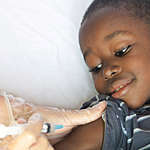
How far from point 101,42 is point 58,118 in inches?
14.9

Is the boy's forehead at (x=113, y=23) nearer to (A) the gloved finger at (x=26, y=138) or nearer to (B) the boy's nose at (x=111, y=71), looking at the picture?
(B) the boy's nose at (x=111, y=71)

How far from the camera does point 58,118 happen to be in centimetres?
97

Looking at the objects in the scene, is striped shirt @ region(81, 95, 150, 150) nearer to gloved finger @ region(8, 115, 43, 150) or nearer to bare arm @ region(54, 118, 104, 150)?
bare arm @ region(54, 118, 104, 150)

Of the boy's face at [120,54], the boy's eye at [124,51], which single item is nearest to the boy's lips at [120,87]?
the boy's face at [120,54]

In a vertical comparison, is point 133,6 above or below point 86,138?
above

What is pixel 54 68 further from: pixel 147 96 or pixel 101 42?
pixel 147 96

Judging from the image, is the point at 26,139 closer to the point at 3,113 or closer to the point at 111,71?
the point at 3,113

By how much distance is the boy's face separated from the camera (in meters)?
1.07

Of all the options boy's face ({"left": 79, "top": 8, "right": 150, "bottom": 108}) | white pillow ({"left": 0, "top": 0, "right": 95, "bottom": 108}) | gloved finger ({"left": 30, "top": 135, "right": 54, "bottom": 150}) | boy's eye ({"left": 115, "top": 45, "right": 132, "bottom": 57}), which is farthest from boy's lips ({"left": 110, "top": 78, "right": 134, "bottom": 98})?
gloved finger ({"left": 30, "top": 135, "right": 54, "bottom": 150})

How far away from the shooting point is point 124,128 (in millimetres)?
1017

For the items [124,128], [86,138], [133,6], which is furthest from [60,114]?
[133,6]

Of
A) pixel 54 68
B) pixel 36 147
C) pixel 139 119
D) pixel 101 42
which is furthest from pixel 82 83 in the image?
pixel 36 147

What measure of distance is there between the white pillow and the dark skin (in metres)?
0.18

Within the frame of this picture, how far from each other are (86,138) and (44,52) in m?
0.48
